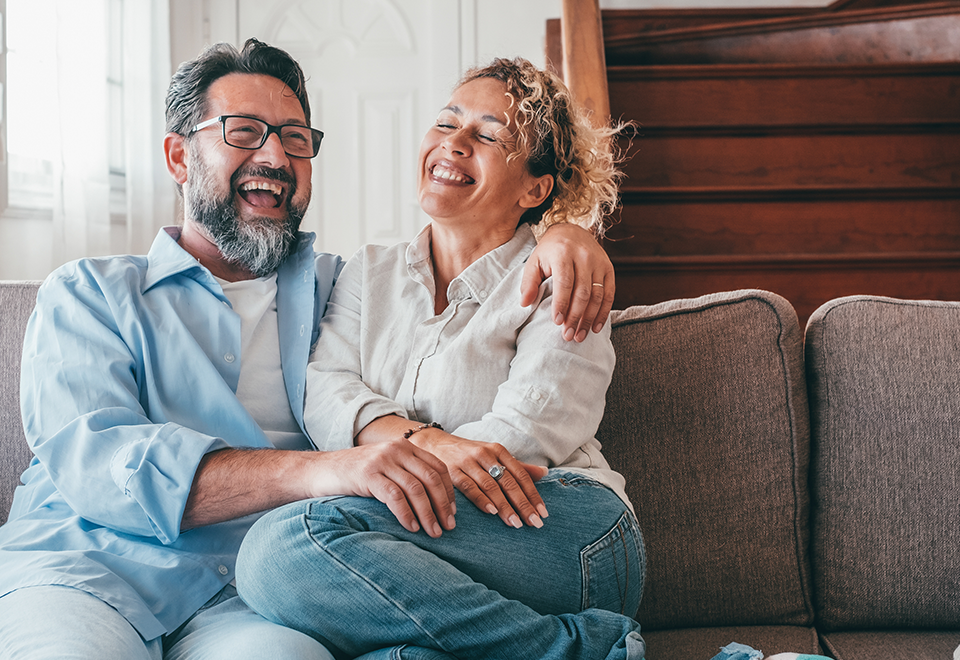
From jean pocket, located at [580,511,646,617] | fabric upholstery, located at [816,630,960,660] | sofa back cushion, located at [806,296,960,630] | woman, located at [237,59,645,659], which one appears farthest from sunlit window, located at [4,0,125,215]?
fabric upholstery, located at [816,630,960,660]

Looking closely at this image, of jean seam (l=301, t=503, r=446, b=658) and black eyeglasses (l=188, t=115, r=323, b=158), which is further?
black eyeglasses (l=188, t=115, r=323, b=158)

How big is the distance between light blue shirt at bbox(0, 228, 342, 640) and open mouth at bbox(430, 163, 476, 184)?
332 millimetres

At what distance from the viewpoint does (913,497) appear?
53.3 inches

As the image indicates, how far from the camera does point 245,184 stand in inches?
60.2

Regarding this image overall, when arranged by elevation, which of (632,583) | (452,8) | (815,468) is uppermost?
(452,8)

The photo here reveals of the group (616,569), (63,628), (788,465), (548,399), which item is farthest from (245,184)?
(788,465)

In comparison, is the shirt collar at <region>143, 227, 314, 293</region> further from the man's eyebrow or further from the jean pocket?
the jean pocket

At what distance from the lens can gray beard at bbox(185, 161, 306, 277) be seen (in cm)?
150

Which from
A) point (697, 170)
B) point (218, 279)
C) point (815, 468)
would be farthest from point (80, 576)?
point (697, 170)

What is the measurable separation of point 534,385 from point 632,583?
0.31m

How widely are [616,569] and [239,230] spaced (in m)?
0.91

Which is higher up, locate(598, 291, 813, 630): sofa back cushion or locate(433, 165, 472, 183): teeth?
locate(433, 165, 472, 183): teeth

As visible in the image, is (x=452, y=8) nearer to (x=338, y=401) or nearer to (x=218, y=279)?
(x=218, y=279)

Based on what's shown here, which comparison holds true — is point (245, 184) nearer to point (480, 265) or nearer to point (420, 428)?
point (480, 265)
